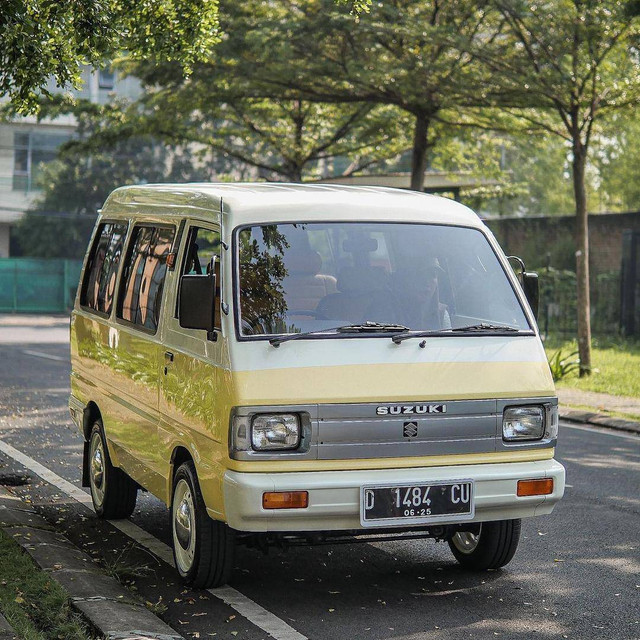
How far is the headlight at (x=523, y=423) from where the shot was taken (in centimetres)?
591

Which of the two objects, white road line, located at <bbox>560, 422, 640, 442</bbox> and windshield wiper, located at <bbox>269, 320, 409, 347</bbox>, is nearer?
windshield wiper, located at <bbox>269, 320, 409, 347</bbox>

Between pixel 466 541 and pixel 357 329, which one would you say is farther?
pixel 466 541

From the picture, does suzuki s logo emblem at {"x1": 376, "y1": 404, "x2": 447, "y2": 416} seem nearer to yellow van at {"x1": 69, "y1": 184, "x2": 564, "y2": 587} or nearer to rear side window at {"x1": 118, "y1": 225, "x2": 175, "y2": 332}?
yellow van at {"x1": 69, "y1": 184, "x2": 564, "y2": 587}

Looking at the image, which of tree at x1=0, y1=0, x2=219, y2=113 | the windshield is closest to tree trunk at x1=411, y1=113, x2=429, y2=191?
tree at x1=0, y1=0, x2=219, y2=113

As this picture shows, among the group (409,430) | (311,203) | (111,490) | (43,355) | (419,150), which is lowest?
(43,355)

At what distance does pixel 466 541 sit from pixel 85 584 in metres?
2.16

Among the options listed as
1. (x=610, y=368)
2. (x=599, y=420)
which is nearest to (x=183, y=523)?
(x=599, y=420)

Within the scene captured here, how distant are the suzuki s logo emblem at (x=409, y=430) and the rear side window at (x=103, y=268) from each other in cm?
286

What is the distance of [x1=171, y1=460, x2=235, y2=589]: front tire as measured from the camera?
591 centimetres

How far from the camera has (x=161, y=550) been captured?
23.0ft

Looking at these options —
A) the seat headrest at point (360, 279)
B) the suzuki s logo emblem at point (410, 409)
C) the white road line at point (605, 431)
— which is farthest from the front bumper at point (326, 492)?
the white road line at point (605, 431)

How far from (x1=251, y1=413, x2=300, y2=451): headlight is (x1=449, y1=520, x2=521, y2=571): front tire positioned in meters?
1.37

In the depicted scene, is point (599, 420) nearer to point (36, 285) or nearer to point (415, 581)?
point (415, 581)

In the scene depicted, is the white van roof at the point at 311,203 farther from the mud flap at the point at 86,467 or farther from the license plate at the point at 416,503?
the mud flap at the point at 86,467
